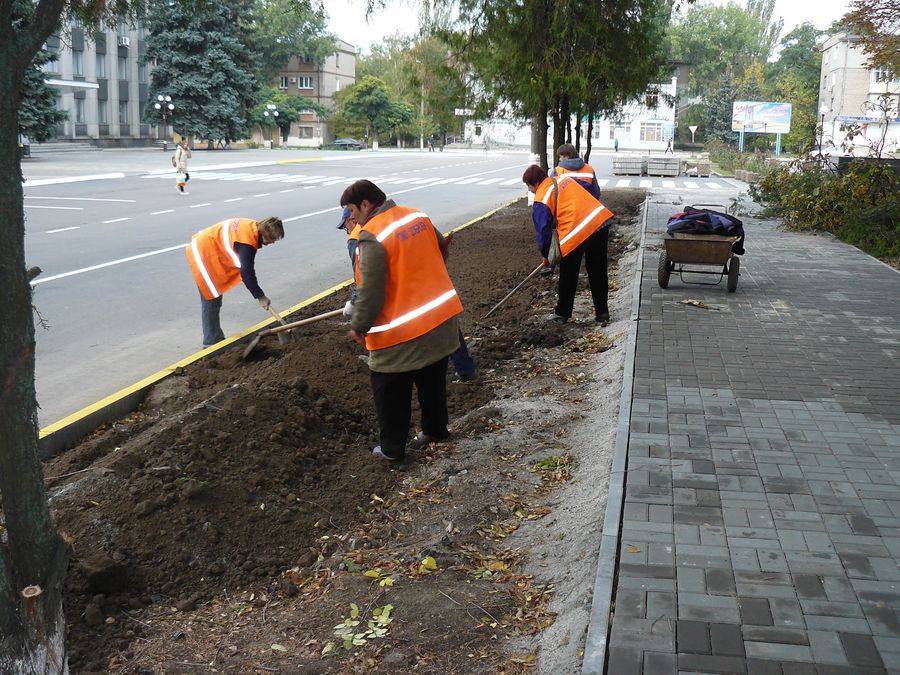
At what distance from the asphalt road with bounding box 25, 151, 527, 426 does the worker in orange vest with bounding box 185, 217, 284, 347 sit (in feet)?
2.55

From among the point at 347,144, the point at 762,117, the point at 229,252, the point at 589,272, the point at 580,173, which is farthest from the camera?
the point at 347,144

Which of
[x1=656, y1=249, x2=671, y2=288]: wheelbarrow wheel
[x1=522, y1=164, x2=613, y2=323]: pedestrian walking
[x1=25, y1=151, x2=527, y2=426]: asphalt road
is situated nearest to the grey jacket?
[x1=25, y1=151, x2=527, y2=426]: asphalt road

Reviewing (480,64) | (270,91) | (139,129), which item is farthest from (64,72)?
(480,64)

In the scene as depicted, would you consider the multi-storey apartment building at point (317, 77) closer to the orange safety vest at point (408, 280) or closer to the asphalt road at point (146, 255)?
the asphalt road at point (146, 255)

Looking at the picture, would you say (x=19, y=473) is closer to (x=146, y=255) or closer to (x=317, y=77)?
(x=146, y=255)

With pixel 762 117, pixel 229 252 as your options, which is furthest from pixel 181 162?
pixel 762 117

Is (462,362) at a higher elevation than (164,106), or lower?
lower

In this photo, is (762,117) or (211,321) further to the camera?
(762,117)

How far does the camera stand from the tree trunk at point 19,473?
2947mm

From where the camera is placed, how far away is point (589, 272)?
9.16 metres

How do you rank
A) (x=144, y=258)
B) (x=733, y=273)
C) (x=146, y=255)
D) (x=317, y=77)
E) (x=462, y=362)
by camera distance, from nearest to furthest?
(x=462, y=362) → (x=733, y=273) → (x=144, y=258) → (x=146, y=255) → (x=317, y=77)

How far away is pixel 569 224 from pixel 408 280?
154 inches

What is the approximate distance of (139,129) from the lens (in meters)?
69.9

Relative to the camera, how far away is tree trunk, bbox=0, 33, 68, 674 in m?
2.95
